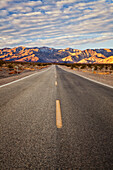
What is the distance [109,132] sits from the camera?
9.90 ft

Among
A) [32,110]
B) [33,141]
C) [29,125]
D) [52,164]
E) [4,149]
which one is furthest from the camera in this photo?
[32,110]

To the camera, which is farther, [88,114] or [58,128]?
[88,114]

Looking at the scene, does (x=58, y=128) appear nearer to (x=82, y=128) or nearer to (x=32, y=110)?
(x=82, y=128)

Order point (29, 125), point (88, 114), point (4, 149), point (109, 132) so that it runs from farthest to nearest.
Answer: point (88, 114)
point (29, 125)
point (109, 132)
point (4, 149)

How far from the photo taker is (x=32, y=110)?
442 cm

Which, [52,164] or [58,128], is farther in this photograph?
[58,128]

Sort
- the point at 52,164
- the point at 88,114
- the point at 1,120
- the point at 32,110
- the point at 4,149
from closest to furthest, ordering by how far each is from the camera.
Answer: the point at 52,164, the point at 4,149, the point at 1,120, the point at 88,114, the point at 32,110

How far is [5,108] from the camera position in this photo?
4574 millimetres

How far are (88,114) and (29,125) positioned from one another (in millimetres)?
1883

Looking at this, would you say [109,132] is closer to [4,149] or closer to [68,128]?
[68,128]

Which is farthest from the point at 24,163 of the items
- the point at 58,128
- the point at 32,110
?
the point at 32,110

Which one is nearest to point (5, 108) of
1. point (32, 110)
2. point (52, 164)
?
point (32, 110)

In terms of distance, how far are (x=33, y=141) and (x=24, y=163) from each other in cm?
60

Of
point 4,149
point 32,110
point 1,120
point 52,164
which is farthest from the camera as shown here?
point 32,110
